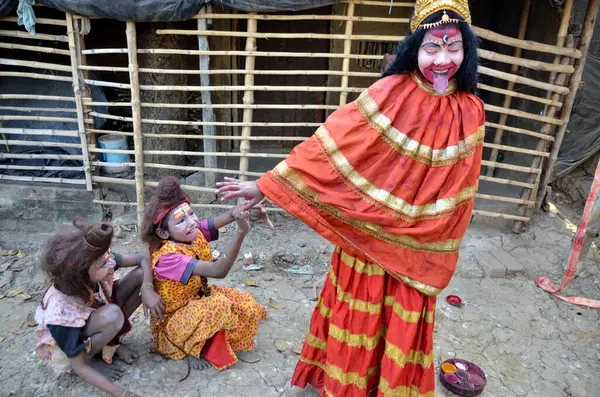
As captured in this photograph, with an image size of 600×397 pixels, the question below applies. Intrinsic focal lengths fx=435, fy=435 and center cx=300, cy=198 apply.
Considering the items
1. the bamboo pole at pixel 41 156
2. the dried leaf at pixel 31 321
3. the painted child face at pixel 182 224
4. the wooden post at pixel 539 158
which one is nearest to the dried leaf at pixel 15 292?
the dried leaf at pixel 31 321

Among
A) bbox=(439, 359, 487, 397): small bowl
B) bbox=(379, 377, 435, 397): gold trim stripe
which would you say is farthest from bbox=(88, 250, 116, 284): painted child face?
bbox=(439, 359, 487, 397): small bowl

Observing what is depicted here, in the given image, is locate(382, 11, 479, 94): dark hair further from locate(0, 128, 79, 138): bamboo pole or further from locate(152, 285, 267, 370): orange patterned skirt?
locate(0, 128, 79, 138): bamboo pole

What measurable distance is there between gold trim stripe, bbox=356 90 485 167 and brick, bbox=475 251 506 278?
264 cm

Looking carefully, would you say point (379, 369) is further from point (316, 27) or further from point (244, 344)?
point (316, 27)

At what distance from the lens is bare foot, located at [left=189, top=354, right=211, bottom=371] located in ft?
8.78

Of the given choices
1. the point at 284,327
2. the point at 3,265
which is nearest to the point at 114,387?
the point at 284,327

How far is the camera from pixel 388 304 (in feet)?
6.79

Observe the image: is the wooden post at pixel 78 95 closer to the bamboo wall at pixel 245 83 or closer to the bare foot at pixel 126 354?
the bamboo wall at pixel 245 83

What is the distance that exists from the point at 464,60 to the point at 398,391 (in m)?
1.53

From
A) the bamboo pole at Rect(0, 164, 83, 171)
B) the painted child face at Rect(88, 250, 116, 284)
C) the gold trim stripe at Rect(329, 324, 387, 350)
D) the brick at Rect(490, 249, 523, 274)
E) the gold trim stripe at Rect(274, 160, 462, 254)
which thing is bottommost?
the brick at Rect(490, 249, 523, 274)

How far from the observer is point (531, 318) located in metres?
3.54

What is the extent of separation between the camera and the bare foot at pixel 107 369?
8.34ft

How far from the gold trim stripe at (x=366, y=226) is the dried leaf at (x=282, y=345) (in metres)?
1.38

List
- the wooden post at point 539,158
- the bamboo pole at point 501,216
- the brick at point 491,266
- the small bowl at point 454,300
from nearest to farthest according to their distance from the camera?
the small bowl at point 454,300 → the brick at point 491,266 → the wooden post at point 539,158 → the bamboo pole at point 501,216
